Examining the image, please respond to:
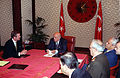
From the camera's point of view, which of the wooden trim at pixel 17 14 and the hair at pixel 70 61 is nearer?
the hair at pixel 70 61

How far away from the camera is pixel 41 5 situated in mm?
7258

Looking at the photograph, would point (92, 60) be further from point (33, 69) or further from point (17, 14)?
point (17, 14)

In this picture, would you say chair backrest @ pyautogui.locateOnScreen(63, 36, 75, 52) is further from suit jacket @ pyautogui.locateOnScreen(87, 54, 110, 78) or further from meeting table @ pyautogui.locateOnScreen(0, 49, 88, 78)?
suit jacket @ pyautogui.locateOnScreen(87, 54, 110, 78)

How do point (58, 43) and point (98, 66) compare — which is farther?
point (58, 43)

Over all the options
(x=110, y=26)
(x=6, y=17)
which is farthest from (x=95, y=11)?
(x=6, y=17)

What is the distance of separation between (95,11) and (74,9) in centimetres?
99

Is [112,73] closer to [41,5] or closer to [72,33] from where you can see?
[72,33]

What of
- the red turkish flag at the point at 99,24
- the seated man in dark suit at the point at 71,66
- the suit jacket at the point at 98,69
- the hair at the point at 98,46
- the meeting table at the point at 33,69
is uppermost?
the red turkish flag at the point at 99,24

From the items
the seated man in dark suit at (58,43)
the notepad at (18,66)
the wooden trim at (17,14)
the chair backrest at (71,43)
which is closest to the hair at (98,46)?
the notepad at (18,66)

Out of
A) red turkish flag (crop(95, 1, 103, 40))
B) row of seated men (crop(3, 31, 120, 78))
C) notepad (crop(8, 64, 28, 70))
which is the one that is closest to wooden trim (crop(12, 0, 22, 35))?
row of seated men (crop(3, 31, 120, 78))

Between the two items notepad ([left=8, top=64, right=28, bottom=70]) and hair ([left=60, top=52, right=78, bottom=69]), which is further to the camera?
notepad ([left=8, top=64, right=28, bottom=70])

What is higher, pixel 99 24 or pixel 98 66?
pixel 99 24

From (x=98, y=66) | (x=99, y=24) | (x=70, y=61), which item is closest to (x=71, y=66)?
(x=70, y=61)

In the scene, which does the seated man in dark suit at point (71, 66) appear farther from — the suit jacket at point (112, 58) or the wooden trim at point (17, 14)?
the wooden trim at point (17, 14)
